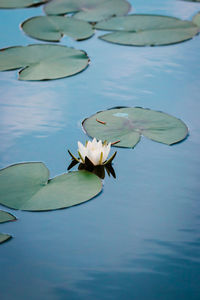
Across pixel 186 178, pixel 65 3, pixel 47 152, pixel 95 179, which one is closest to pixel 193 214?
pixel 186 178

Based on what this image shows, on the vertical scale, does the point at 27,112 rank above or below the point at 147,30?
below

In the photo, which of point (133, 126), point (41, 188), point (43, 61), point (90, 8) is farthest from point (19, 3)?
point (41, 188)

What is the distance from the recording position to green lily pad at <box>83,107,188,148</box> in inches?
78.2

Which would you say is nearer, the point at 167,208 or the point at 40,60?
the point at 167,208

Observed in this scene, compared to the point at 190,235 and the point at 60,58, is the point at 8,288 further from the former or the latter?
the point at 60,58

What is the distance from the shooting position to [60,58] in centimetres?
260

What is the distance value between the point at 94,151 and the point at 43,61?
97cm

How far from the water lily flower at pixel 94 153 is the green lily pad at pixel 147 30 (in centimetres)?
121

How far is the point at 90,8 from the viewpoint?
3301 mm

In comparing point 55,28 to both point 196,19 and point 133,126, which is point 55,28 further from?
point 133,126

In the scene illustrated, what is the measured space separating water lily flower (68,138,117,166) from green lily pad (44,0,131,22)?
61.9 inches

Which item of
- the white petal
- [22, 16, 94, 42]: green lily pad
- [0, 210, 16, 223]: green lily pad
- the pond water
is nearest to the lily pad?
the pond water

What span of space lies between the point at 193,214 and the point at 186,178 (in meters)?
0.22

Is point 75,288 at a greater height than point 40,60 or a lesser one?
lesser
